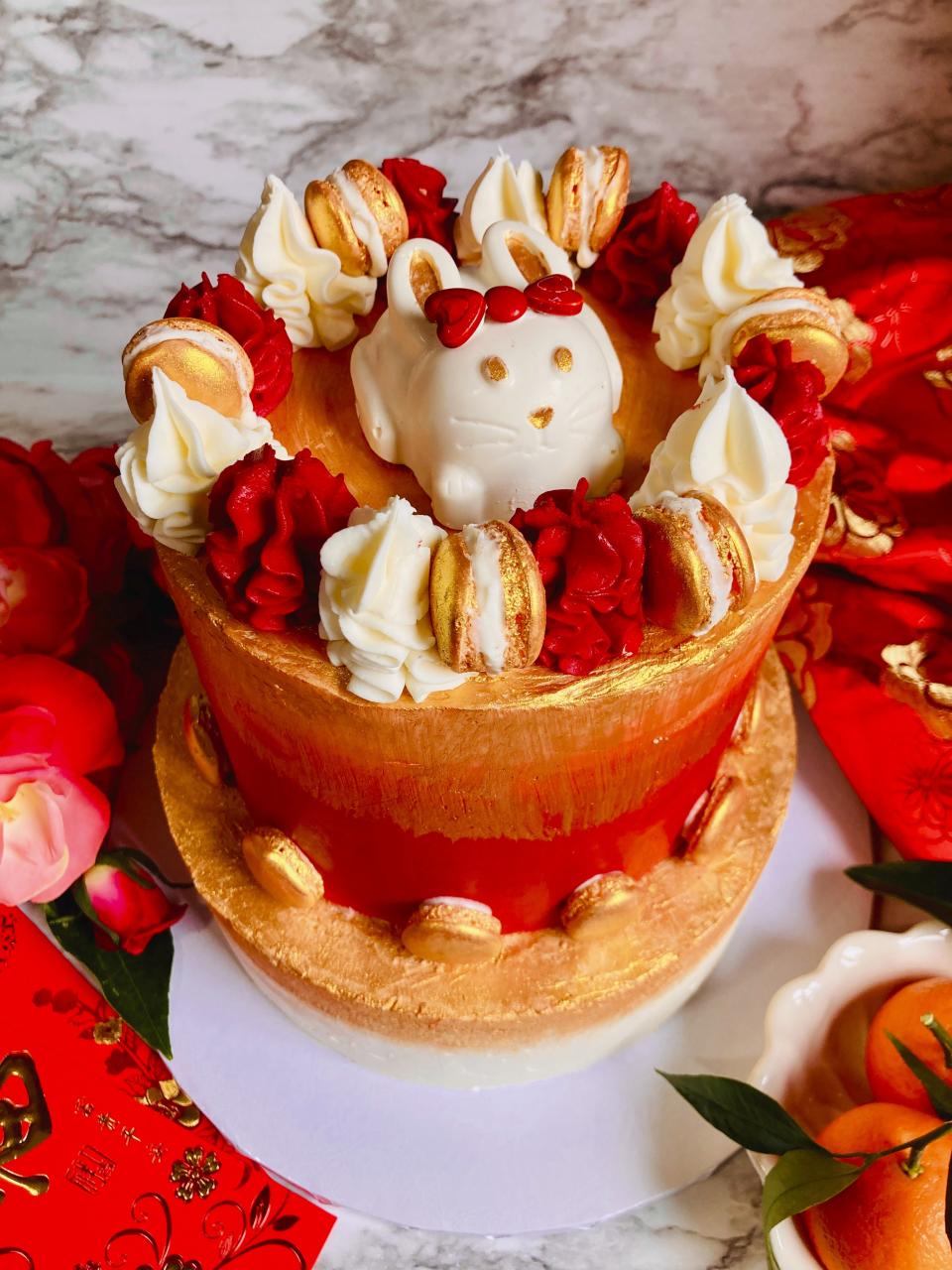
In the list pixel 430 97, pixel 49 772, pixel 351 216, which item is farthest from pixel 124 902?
pixel 430 97

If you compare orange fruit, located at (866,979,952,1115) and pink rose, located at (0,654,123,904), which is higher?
pink rose, located at (0,654,123,904)

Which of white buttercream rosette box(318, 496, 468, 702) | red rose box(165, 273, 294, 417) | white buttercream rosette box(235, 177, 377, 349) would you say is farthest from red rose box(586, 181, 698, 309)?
white buttercream rosette box(318, 496, 468, 702)

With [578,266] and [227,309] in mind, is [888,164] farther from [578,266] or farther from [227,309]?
[227,309]

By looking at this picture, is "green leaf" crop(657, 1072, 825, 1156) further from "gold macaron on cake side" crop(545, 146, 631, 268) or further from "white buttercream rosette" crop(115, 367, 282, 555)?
"gold macaron on cake side" crop(545, 146, 631, 268)

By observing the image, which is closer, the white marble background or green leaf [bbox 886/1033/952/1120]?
green leaf [bbox 886/1033/952/1120]

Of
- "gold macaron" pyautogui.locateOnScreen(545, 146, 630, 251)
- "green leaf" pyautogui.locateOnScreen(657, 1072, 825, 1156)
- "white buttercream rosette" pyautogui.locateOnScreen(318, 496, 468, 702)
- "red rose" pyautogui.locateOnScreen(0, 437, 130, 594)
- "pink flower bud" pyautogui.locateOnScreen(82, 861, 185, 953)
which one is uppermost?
"gold macaron" pyautogui.locateOnScreen(545, 146, 630, 251)

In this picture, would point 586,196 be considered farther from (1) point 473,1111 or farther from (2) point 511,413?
(1) point 473,1111
